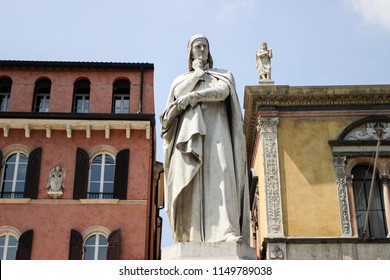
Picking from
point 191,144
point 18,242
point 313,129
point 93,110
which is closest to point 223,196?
point 191,144

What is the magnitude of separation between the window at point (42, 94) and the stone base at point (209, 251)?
2538cm

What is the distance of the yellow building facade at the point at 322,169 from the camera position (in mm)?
22781

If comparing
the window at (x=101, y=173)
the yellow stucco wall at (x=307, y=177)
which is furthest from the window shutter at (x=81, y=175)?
the yellow stucco wall at (x=307, y=177)

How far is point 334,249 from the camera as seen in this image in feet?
74.1

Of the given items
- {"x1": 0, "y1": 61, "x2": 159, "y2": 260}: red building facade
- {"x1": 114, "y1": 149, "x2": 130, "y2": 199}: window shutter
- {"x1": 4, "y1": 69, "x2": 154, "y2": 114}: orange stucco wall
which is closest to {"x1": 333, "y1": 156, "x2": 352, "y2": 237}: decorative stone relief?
{"x1": 0, "y1": 61, "x2": 159, "y2": 260}: red building facade

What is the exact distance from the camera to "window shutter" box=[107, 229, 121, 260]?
25.6 m

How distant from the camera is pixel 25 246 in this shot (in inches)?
1012

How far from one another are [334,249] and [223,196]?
17.6 meters

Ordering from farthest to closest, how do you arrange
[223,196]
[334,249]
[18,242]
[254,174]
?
[254,174] → [18,242] → [334,249] → [223,196]

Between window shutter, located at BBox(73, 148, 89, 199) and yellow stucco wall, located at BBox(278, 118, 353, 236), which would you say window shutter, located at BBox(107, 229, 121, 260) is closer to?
window shutter, located at BBox(73, 148, 89, 199)

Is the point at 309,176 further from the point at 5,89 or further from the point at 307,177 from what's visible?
the point at 5,89

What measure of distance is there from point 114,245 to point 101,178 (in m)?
3.24

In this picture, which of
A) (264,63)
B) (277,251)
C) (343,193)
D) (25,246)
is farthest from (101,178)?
(343,193)
